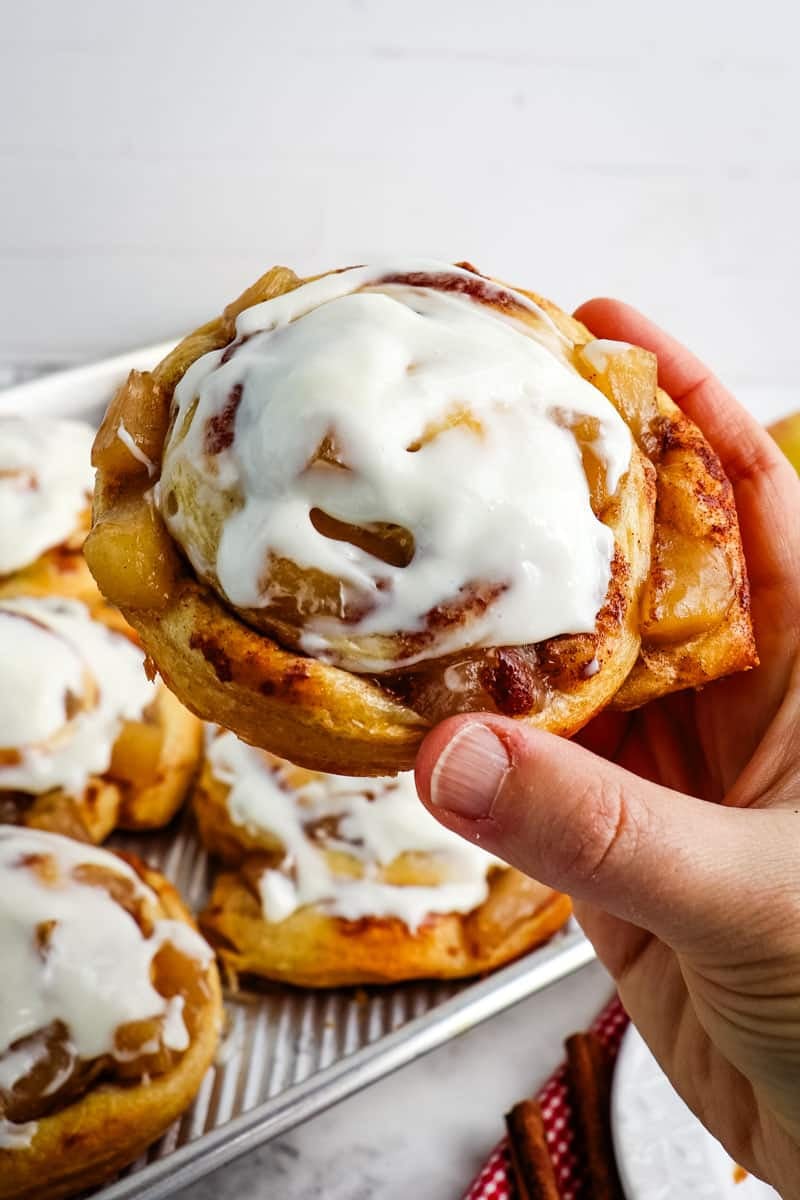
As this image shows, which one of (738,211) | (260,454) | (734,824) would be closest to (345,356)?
(260,454)

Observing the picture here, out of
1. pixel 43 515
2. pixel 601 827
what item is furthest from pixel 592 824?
pixel 43 515

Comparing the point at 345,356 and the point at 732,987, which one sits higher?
the point at 345,356

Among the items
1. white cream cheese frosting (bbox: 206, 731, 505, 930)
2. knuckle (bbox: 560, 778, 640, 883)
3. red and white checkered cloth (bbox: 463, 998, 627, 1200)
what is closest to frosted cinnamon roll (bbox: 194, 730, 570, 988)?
white cream cheese frosting (bbox: 206, 731, 505, 930)

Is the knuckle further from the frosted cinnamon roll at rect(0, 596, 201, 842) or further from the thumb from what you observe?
the frosted cinnamon roll at rect(0, 596, 201, 842)

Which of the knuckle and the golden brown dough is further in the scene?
the golden brown dough

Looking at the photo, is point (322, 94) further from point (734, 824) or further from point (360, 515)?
point (734, 824)

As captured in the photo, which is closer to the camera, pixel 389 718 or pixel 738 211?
pixel 389 718

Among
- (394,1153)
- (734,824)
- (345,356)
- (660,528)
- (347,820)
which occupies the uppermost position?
(345,356)
